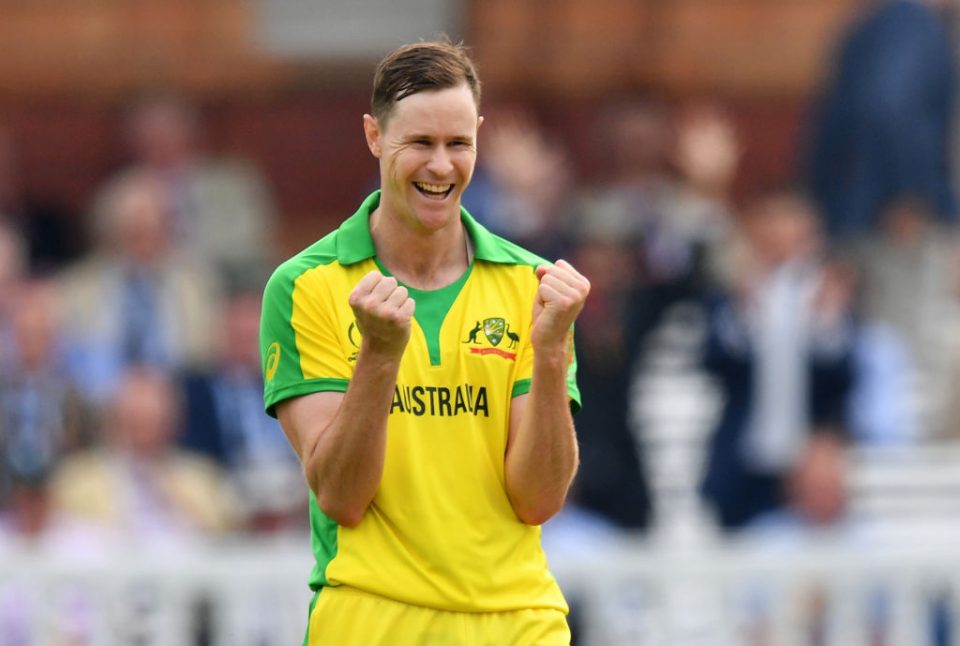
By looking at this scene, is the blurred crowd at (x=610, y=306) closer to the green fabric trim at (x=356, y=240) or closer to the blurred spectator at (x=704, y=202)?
the blurred spectator at (x=704, y=202)

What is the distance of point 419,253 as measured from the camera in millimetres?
4711

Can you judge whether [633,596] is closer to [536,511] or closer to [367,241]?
[536,511]

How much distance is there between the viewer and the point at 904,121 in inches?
462

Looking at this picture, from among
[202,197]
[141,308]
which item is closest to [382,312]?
[141,308]

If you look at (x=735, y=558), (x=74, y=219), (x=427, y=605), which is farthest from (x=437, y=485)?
(x=74, y=219)

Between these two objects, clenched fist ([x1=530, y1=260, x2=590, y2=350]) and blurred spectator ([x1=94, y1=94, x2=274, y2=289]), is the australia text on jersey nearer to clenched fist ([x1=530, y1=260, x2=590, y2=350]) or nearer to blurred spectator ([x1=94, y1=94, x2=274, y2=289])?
Result: clenched fist ([x1=530, y1=260, x2=590, y2=350])

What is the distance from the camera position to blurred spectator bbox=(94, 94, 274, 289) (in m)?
11.7

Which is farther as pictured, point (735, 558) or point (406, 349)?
point (735, 558)

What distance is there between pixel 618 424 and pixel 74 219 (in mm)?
4896

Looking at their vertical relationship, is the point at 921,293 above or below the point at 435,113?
below

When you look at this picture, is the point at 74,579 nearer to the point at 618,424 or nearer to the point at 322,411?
the point at 618,424

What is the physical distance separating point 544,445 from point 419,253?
1.79ft

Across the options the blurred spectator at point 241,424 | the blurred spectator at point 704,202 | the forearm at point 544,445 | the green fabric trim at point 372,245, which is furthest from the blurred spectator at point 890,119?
the forearm at point 544,445

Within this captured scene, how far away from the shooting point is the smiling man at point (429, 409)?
4504 mm
